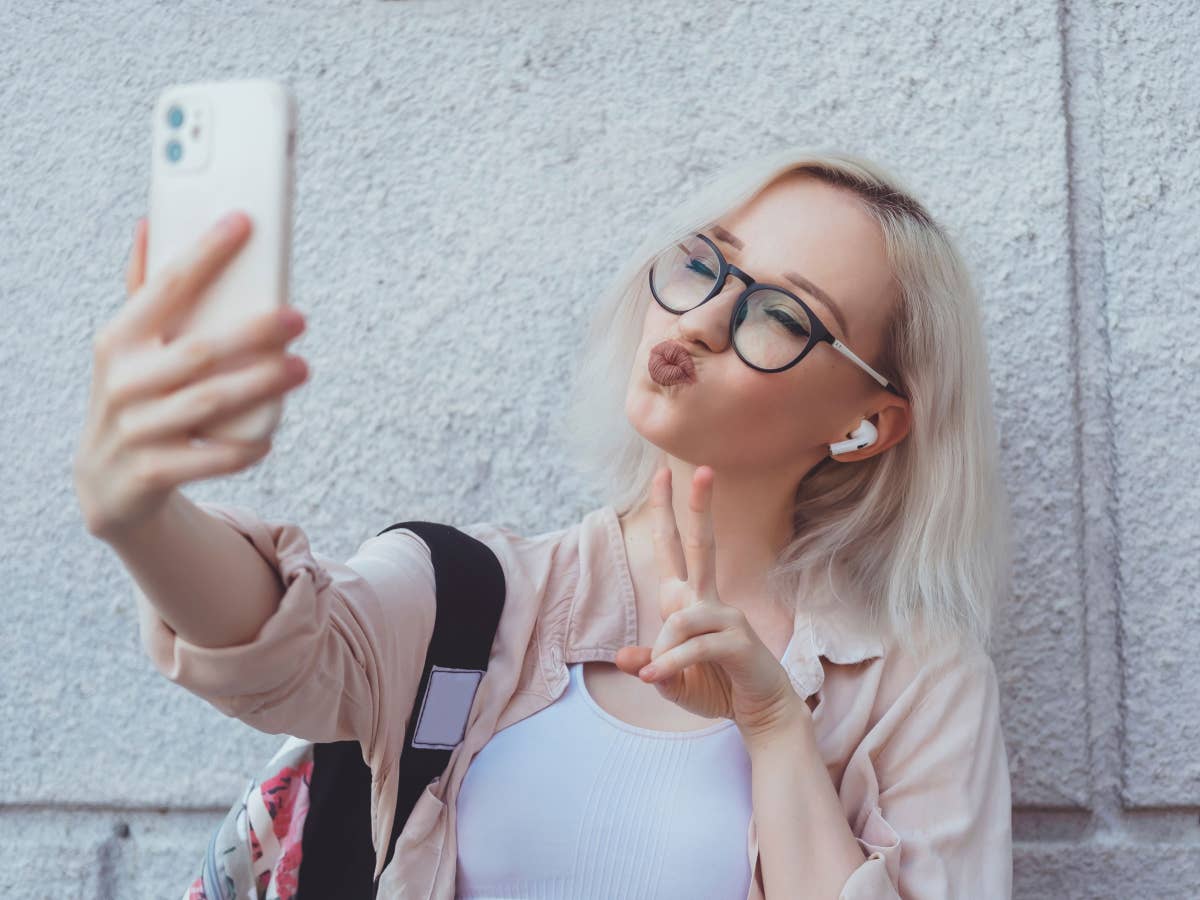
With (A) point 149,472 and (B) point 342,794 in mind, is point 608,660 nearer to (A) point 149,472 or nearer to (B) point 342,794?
(B) point 342,794

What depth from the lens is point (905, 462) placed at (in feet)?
5.77

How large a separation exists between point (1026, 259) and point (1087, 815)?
999 millimetres

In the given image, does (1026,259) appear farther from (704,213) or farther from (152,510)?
(152,510)

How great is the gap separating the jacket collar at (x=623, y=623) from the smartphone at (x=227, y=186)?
81 cm

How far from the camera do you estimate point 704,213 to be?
1.64 m

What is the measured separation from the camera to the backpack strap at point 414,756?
1.43 metres

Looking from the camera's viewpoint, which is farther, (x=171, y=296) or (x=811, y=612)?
(x=811, y=612)

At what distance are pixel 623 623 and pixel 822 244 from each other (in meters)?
0.60

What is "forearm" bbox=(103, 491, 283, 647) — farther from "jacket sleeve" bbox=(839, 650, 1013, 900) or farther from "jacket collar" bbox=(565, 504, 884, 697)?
"jacket sleeve" bbox=(839, 650, 1013, 900)

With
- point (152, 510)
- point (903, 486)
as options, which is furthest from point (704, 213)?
point (152, 510)

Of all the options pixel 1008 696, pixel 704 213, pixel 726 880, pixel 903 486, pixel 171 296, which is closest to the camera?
pixel 171 296

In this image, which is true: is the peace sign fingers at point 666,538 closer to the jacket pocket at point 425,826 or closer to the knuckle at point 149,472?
the jacket pocket at point 425,826

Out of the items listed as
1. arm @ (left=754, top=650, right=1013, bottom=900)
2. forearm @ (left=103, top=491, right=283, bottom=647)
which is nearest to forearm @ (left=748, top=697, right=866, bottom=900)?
arm @ (left=754, top=650, right=1013, bottom=900)

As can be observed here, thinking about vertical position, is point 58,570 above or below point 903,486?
below
